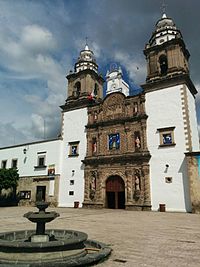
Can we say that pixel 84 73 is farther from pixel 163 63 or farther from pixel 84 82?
pixel 163 63

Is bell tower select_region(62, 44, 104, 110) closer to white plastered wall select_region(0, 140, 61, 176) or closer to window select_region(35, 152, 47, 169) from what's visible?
white plastered wall select_region(0, 140, 61, 176)

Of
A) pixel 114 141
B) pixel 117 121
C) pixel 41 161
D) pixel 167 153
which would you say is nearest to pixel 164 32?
pixel 117 121

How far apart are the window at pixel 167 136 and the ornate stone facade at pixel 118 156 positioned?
1659 millimetres

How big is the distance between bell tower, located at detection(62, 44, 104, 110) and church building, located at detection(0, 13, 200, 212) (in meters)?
0.13

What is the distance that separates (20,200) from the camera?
28.4 metres

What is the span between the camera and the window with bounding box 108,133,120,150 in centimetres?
2385

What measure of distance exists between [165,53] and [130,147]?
1026 cm

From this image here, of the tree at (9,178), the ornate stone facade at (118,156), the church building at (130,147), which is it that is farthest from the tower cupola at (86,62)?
the tree at (9,178)

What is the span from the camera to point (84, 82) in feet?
95.3

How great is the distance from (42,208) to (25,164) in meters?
24.2

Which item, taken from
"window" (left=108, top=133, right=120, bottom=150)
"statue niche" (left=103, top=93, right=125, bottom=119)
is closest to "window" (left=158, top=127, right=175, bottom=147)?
"window" (left=108, top=133, right=120, bottom=150)

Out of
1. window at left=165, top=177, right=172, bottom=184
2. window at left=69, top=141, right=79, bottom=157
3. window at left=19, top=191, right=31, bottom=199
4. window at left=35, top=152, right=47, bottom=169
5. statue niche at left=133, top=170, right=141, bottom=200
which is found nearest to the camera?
window at left=165, top=177, right=172, bottom=184

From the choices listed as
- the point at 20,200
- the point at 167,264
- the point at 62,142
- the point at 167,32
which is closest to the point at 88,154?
the point at 62,142

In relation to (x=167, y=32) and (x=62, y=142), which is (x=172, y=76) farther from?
(x=62, y=142)
